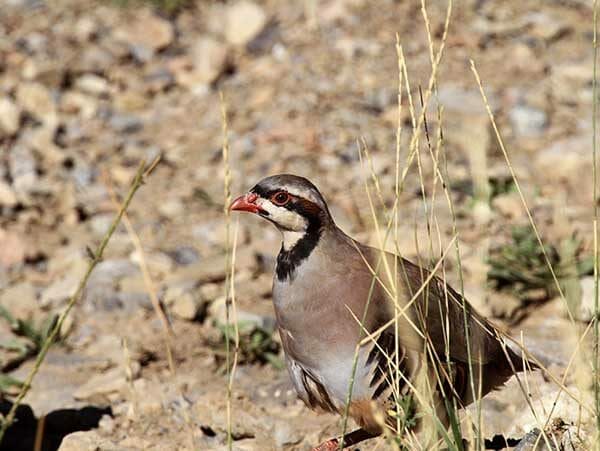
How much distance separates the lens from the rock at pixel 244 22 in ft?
30.6

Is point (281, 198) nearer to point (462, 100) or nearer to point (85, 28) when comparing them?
point (462, 100)

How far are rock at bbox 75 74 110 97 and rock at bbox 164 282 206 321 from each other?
3251mm

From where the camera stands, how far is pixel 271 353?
218 inches

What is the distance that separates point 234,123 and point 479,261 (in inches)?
114

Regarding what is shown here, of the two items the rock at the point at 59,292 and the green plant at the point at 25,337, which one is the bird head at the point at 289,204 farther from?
the rock at the point at 59,292

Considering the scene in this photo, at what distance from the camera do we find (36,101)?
8672 millimetres

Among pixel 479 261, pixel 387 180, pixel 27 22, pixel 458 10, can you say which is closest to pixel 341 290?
pixel 479 261

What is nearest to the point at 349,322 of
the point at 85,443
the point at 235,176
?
the point at 85,443

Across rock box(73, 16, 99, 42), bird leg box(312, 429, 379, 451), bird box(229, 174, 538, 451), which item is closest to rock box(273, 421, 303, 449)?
bird leg box(312, 429, 379, 451)

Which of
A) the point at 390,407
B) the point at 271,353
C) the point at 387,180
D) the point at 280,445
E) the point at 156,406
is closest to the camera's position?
the point at 390,407

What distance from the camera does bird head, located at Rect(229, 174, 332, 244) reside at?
4.08 meters

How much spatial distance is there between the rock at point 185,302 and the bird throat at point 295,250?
1.89 m

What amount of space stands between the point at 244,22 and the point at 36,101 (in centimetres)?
182

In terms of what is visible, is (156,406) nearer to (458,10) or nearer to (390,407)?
(390,407)
